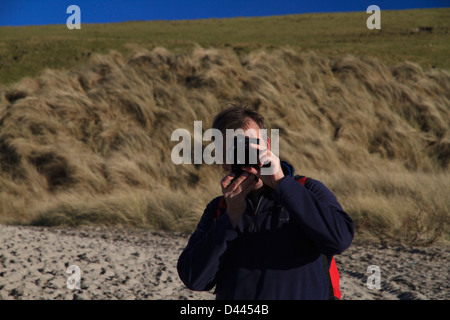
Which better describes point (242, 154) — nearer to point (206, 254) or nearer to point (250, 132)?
point (250, 132)

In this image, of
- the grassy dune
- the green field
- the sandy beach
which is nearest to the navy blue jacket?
the sandy beach

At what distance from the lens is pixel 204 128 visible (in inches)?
503

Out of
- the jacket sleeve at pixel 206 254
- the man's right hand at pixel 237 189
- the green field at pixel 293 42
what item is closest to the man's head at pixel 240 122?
the man's right hand at pixel 237 189

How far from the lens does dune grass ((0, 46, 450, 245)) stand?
25.8 ft

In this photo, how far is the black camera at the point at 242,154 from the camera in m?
1.51

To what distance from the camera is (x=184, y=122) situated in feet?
42.5

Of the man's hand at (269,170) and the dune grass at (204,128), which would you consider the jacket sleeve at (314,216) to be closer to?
the man's hand at (269,170)

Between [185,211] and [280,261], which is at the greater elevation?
[280,261]

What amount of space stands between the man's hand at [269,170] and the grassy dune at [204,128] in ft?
16.8

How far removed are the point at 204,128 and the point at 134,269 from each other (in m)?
8.09

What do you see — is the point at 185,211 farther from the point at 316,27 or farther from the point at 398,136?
the point at 316,27

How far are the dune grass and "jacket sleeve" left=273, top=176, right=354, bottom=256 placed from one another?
5.02 m

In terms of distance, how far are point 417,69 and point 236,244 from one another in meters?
15.8
